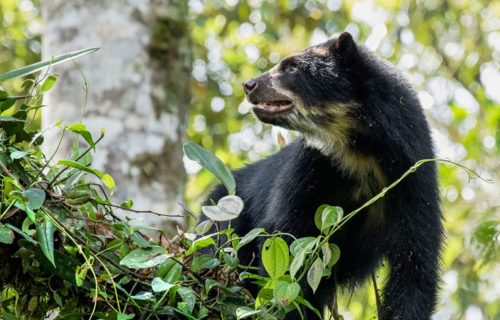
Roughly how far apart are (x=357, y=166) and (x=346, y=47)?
70cm

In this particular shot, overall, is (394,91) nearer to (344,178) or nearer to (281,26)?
(344,178)

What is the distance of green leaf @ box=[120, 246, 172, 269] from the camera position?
9.78 ft

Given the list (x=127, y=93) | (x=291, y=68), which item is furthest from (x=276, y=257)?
(x=127, y=93)

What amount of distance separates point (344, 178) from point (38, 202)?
7.50 feet

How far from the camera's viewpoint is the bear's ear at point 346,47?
15.6ft

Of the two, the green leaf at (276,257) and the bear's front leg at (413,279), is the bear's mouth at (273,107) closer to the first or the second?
the bear's front leg at (413,279)

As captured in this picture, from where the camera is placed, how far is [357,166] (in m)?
4.67

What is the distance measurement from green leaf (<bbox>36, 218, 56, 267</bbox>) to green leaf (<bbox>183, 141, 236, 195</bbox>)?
619 mm

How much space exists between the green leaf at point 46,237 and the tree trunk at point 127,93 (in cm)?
214

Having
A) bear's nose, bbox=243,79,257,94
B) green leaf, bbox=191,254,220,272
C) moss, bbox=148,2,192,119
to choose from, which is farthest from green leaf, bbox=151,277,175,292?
moss, bbox=148,2,192,119

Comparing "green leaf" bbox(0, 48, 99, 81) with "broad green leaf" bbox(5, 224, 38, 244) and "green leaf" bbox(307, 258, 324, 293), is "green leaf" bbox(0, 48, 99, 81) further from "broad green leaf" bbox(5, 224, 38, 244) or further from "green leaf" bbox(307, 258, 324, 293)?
"green leaf" bbox(307, 258, 324, 293)

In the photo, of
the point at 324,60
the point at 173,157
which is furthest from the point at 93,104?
the point at 324,60

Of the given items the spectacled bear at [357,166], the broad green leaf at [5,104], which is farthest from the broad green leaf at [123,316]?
the spectacled bear at [357,166]

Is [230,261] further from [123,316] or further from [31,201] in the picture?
[31,201]
